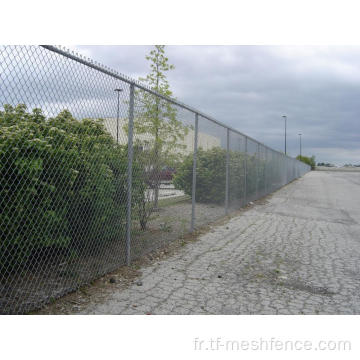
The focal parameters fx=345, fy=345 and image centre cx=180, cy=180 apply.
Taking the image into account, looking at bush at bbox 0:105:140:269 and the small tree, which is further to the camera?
the small tree

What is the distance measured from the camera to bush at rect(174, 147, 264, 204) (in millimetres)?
6766

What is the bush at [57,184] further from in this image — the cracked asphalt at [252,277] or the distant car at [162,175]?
the cracked asphalt at [252,277]

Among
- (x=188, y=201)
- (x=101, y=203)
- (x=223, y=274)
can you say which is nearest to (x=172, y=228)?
(x=188, y=201)

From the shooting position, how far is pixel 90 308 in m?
3.44

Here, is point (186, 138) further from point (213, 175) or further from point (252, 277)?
point (252, 277)

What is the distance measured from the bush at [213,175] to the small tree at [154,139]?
0.48 m

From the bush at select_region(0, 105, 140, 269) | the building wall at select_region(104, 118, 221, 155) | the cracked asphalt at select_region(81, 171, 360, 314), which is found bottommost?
the cracked asphalt at select_region(81, 171, 360, 314)

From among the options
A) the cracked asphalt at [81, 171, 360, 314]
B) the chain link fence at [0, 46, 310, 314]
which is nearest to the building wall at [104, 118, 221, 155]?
the chain link fence at [0, 46, 310, 314]

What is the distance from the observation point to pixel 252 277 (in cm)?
458

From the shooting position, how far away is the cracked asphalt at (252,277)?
3600 mm

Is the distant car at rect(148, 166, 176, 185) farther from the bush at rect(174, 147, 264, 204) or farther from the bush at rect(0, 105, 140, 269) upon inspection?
the bush at rect(0, 105, 140, 269)

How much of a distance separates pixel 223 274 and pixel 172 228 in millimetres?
1813

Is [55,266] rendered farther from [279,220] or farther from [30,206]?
[279,220]

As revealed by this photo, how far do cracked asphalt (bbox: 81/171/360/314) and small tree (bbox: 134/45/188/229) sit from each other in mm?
1059
